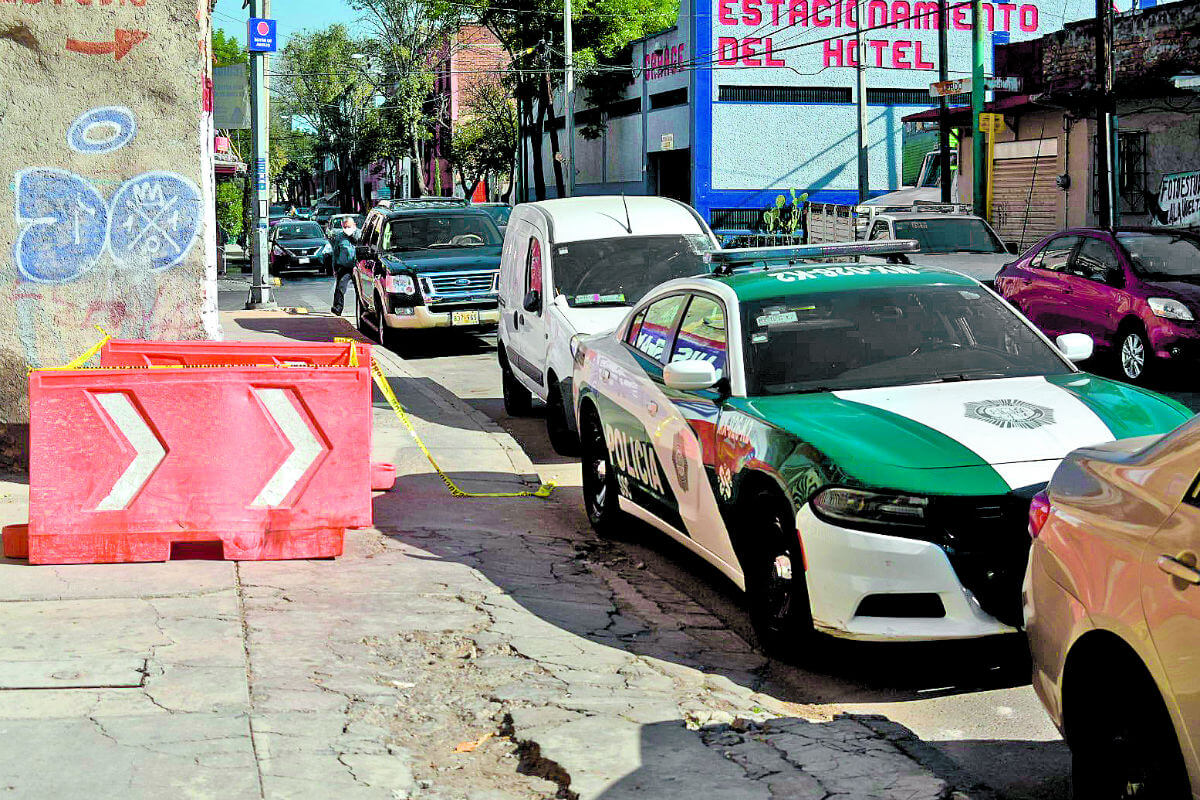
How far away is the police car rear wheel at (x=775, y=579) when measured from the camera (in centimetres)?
589

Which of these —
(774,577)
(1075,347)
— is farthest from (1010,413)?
(1075,347)

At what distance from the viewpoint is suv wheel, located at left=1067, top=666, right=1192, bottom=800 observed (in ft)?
11.8

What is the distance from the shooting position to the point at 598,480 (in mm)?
8688

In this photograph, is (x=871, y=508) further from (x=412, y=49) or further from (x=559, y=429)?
(x=412, y=49)

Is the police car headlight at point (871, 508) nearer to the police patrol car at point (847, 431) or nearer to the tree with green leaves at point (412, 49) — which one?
the police patrol car at point (847, 431)

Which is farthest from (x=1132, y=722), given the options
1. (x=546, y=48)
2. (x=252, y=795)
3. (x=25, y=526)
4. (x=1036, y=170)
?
(x=546, y=48)

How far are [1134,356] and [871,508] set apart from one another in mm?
11077

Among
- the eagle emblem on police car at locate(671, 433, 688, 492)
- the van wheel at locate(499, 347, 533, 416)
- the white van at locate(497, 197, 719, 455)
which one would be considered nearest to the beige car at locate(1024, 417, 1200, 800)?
the eagle emblem on police car at locate(671, 433, 688, 492)

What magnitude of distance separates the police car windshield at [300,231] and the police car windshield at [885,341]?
39254 millimetres

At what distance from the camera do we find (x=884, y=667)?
6121mm

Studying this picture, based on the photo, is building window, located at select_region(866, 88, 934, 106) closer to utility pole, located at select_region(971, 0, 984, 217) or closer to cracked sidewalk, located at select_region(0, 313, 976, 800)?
utility pole, located at select_region(971, 0, 984, 217)

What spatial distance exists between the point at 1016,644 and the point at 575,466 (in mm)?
5597

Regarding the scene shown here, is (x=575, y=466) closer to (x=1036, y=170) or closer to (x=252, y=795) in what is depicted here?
(x=252, y=795)

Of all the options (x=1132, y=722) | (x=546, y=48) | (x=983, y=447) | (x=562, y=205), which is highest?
(x=546, y=48)
